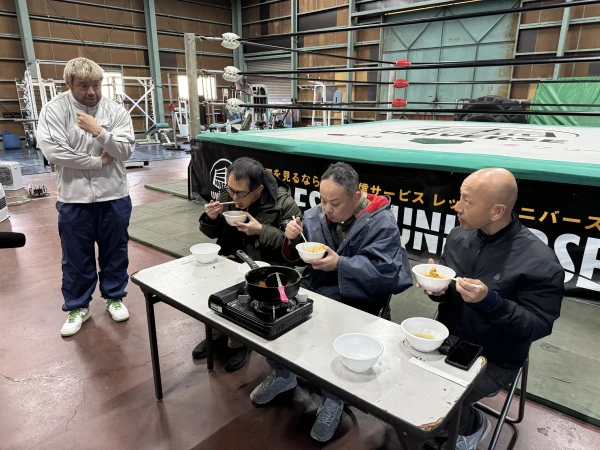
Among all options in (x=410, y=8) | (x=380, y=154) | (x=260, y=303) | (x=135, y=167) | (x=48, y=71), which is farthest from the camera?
(x=48, y=71)

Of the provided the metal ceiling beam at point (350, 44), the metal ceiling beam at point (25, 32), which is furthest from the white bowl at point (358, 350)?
the metal ceiling beam at point (25, 32)

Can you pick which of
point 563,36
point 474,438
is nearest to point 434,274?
point 474,438

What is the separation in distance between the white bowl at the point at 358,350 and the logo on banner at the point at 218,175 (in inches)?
133

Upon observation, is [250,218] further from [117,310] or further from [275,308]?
[117,310]

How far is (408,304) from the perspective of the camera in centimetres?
250

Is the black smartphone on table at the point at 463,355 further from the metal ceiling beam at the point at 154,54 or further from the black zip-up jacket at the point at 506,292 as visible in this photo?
the metal ceiling beam at the point at 154,54

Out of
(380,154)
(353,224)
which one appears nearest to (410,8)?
(380,154)

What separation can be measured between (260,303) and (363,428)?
759 millimetres

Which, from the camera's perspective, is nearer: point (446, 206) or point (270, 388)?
point (270, 388)

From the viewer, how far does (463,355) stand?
3.37 ft

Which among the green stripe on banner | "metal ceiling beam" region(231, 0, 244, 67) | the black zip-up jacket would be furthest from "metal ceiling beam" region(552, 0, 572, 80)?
"metal ceiling beam" region(231, 0, 244, 67)

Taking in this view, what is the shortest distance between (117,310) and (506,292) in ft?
7.06

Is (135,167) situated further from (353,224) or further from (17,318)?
(353,224)

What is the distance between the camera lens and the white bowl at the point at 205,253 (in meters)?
1.60
